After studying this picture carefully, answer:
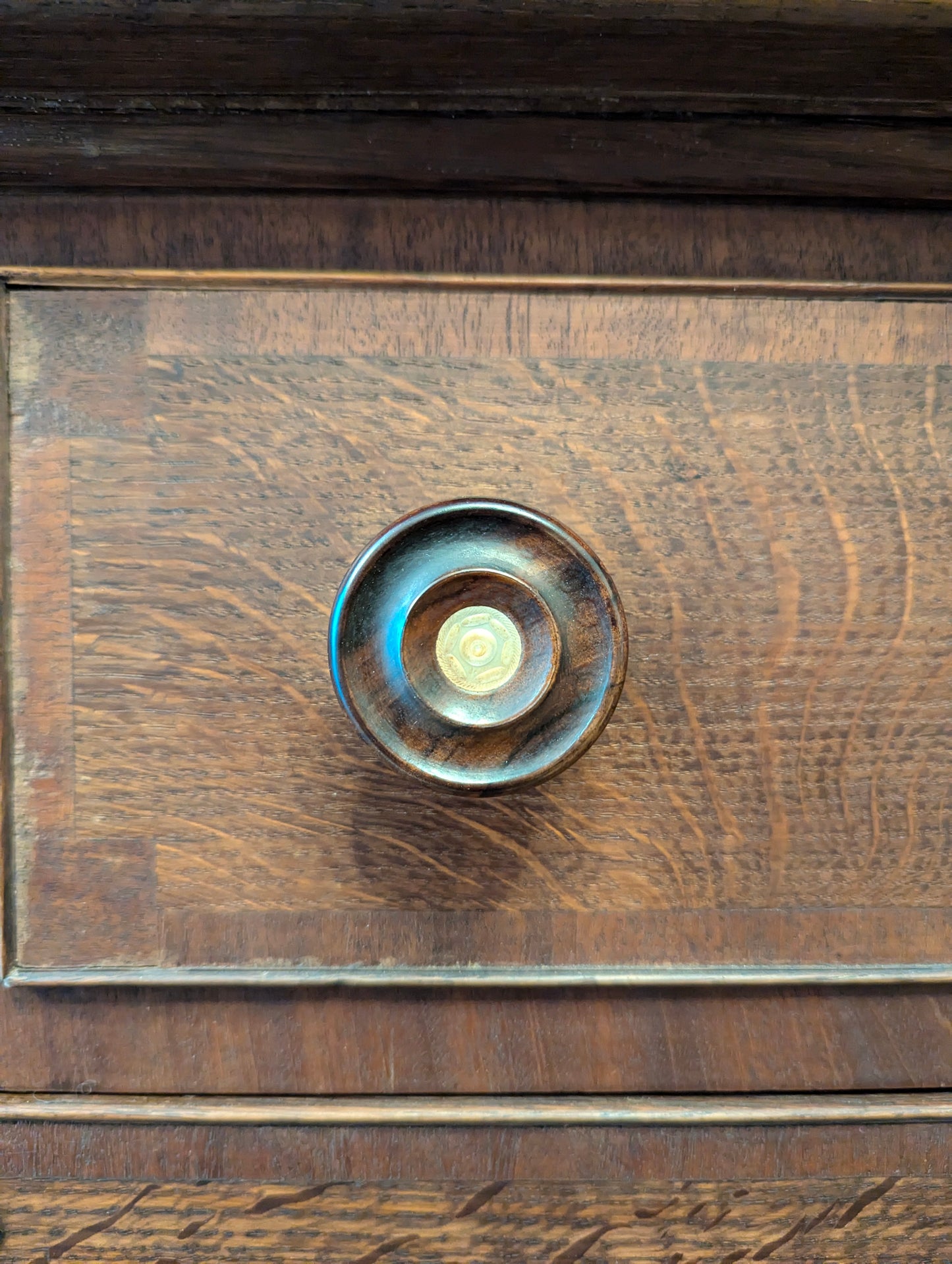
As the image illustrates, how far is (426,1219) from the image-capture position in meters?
0.50

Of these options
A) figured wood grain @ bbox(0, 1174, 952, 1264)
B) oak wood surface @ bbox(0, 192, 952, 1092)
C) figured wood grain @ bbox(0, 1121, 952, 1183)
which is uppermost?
oak wood surface @ bbox(0, 192, 952, 1092)

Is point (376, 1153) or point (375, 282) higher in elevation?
point (375, 282)

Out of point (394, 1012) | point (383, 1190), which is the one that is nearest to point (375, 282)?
point (394, 1012)

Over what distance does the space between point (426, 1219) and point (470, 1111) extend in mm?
70

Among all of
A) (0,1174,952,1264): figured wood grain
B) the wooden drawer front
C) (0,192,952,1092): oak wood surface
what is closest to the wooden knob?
the wooden drawer front

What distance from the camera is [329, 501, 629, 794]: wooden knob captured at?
0.45m

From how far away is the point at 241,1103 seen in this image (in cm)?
49

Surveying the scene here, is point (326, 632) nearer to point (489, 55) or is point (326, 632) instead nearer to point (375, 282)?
point (375, 282)

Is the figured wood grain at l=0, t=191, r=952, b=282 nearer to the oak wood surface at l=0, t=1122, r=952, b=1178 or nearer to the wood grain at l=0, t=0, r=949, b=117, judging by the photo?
the wood grain at l=0, t=0, r=949, b=117

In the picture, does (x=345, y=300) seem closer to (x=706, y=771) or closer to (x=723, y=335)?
(x=723, y=335)

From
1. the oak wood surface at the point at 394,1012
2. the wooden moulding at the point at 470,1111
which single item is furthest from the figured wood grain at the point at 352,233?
the wooden moulding at the point at 470,1111

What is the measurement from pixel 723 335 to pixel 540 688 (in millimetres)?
235

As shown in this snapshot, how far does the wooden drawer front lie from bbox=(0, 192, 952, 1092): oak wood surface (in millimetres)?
21

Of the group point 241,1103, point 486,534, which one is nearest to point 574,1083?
point 241,1103
